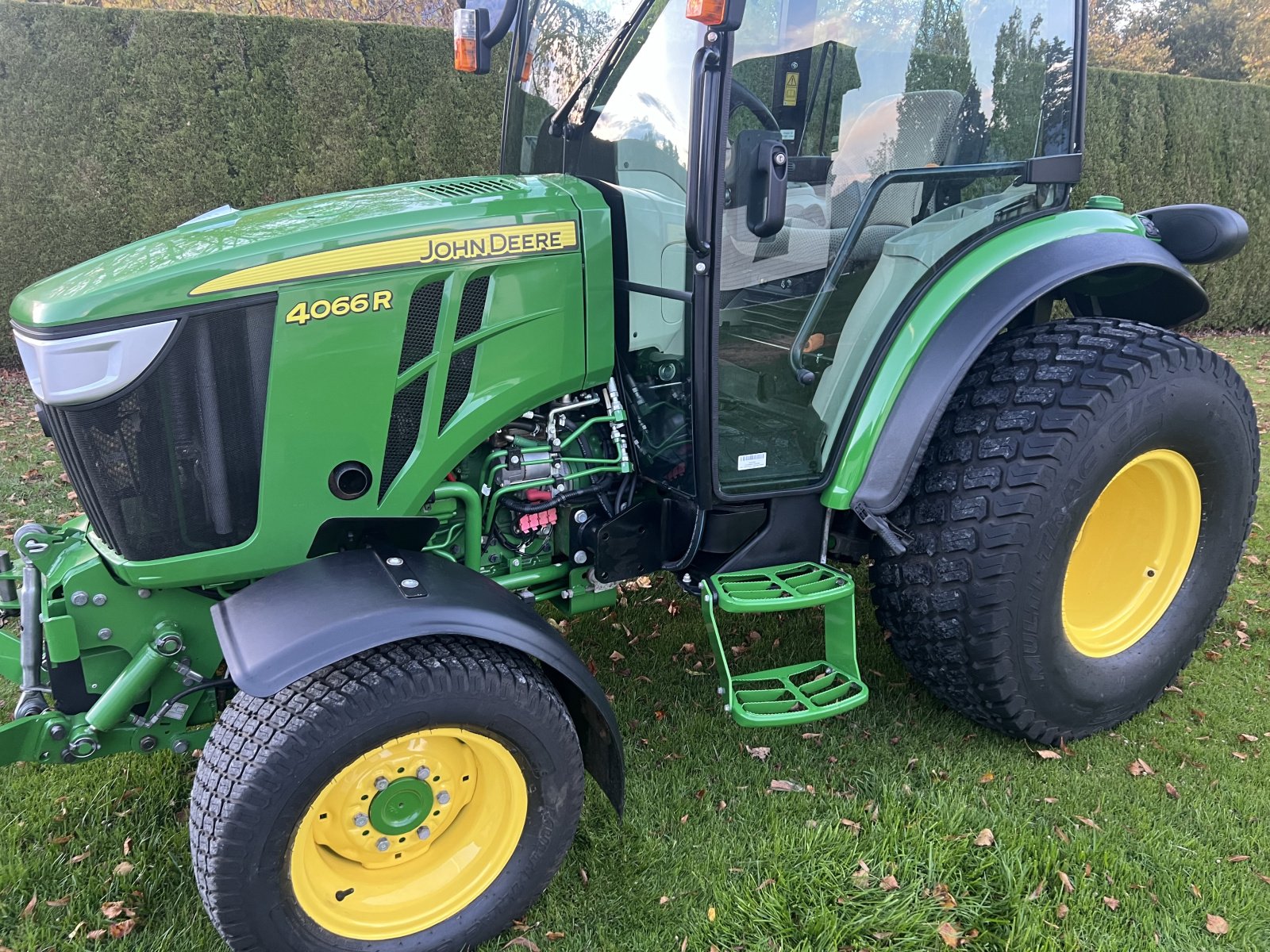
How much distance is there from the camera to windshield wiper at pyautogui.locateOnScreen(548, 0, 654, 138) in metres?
2.30

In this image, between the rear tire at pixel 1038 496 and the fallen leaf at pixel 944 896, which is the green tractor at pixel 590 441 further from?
the fallen leaf at pixel 944 896

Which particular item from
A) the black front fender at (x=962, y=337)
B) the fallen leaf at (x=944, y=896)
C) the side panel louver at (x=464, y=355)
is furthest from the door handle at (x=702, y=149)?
the fallen leaf at (x=944, y=896)

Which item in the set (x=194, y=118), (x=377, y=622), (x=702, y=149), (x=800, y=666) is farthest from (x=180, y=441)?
(x=194, y=118)

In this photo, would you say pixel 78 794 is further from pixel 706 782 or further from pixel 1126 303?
pixel 1126 303

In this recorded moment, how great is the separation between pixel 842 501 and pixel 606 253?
916mm

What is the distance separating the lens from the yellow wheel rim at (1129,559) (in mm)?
2846

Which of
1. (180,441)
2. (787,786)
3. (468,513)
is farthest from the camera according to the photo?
(787,786)

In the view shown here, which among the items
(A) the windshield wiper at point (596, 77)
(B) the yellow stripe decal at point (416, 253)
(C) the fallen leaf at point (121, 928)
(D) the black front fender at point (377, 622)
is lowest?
(C) the fallen leaf at point (121, 928)

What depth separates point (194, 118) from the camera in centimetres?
673

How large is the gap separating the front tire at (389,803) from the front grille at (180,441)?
42 cm

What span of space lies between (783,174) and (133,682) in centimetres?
182

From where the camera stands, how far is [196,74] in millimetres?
6664

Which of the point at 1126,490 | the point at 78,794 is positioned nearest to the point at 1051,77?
the point at 1126,490

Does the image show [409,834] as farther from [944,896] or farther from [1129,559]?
[1129,559]
